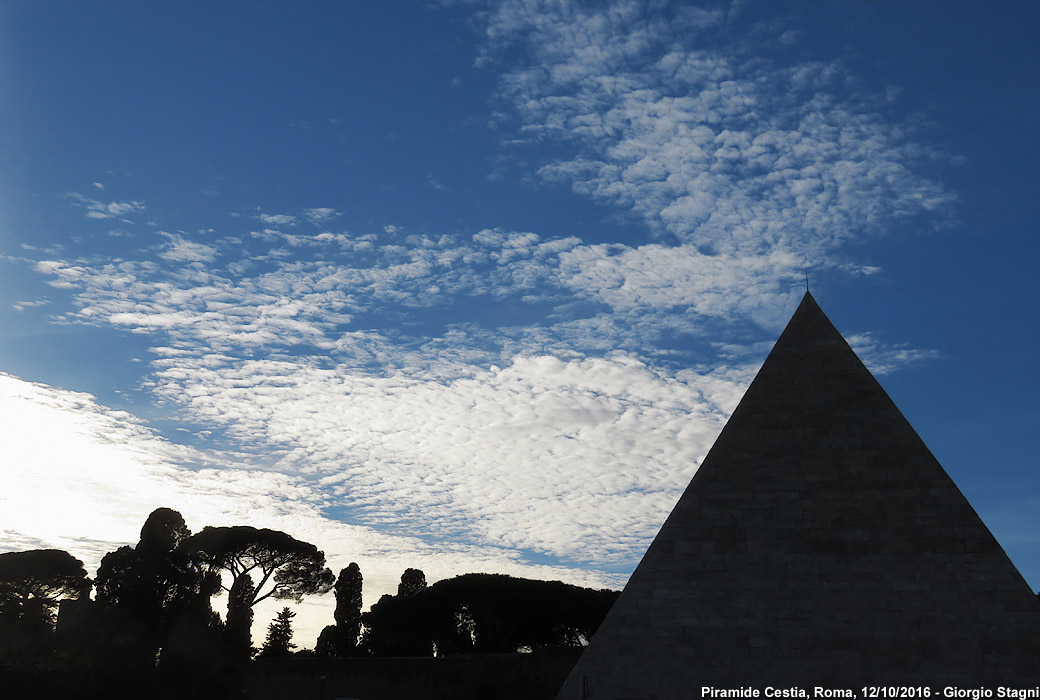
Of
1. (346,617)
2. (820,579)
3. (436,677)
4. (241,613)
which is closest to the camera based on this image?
(820,579)

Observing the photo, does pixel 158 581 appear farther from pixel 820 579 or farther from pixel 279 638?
pixel 820 579

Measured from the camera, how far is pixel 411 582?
4903 centimetres

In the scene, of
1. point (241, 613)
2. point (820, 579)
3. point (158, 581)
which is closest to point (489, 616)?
point (241, 613)

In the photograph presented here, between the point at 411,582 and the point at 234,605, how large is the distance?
1062cm

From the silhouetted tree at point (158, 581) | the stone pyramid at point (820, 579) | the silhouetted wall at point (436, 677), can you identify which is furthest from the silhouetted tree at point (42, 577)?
the stone pyramid at point (820, 579)

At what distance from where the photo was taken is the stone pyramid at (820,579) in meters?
12.7

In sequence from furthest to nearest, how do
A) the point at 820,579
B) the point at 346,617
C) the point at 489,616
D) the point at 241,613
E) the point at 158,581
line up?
the point at 346,617
the point at 241,613
the point at 158,581
the point at 489,616
the point at 820,579

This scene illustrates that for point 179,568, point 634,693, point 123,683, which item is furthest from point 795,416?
point 179,568

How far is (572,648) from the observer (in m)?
31.2

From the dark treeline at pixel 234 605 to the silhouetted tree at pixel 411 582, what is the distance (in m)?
0.15

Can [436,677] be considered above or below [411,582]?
below

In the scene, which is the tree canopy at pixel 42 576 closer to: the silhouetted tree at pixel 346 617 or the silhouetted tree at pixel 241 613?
the silhouetted tree at pixel 241 613

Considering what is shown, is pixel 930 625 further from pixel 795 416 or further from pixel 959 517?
pixel 795 416

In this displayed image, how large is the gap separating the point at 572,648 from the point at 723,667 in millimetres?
19388
